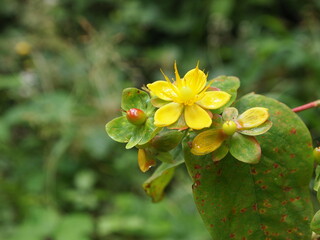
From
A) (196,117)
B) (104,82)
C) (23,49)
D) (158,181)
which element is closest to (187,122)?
(196,117)

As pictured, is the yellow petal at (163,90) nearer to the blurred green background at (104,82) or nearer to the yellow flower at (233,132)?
the yellow flower at (233,132)

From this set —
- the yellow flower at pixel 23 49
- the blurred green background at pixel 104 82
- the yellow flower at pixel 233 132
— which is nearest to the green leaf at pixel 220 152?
the yellow flower at pixel 233 132

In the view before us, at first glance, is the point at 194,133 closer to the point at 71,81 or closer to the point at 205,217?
the point at 205,217

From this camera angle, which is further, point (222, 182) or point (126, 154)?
point (126, 154)

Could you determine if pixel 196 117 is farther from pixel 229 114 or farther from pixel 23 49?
pixel 23 49

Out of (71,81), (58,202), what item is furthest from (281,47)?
(58,202)

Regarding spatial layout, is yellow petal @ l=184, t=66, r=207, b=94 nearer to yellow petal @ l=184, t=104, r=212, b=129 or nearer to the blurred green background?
yellow petal @ l=184, t=104, r=212, b=129

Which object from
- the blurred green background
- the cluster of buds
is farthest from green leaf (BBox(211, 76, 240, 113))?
the blurred green background
